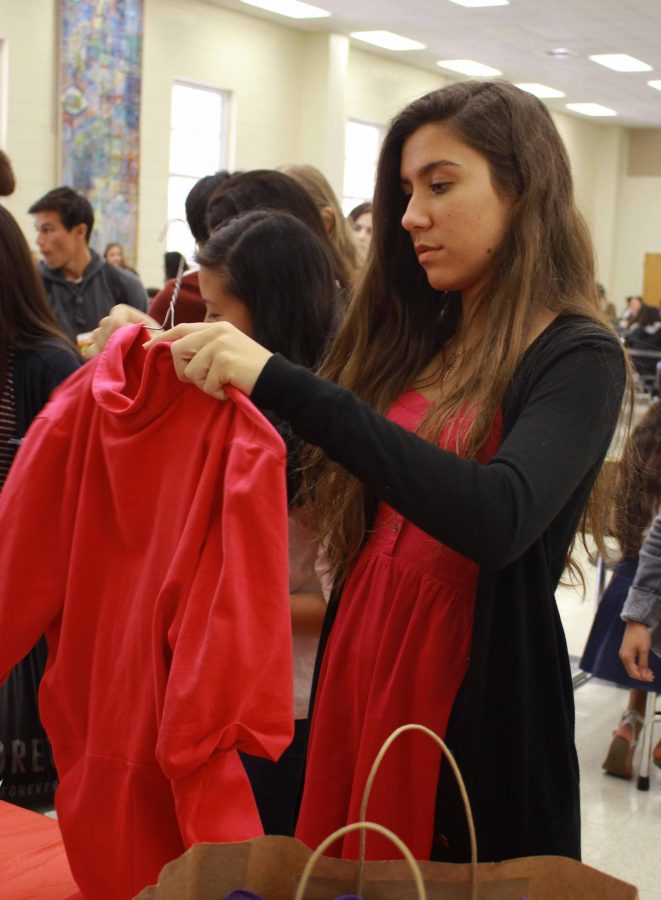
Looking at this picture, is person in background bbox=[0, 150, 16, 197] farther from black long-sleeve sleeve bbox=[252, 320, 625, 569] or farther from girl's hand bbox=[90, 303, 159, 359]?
black long-sleeve sleeve bbox=[252, 320, 625, 569]

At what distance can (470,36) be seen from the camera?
41.8ft

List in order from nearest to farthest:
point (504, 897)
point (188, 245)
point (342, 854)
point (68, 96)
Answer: point (504, 897) → point (342, 854) → point (68, 96) → point (188, 245)

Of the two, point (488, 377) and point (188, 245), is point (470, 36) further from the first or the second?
point (488, 377)

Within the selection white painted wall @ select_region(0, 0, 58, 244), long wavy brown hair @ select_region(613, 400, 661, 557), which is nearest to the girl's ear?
long wavy brown hair @ select_region(613, 400, 661, 557)

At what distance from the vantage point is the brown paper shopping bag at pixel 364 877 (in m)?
0.96

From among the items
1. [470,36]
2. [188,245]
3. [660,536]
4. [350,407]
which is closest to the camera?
[350,407]

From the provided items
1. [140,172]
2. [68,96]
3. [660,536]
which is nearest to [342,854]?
[660,536]

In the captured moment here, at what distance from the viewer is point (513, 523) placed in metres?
1.13

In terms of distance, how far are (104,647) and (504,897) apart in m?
0.58

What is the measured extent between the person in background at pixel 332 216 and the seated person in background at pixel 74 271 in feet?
7.38

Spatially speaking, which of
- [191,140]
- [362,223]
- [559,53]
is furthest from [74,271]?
[559,53]

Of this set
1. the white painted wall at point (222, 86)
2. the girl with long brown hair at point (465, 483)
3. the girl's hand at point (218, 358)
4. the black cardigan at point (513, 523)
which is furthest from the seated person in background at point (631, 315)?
the girl's hand at point (218, 358)

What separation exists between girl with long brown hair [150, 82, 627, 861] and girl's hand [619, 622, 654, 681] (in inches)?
52.4

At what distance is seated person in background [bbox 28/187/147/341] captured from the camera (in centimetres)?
507
